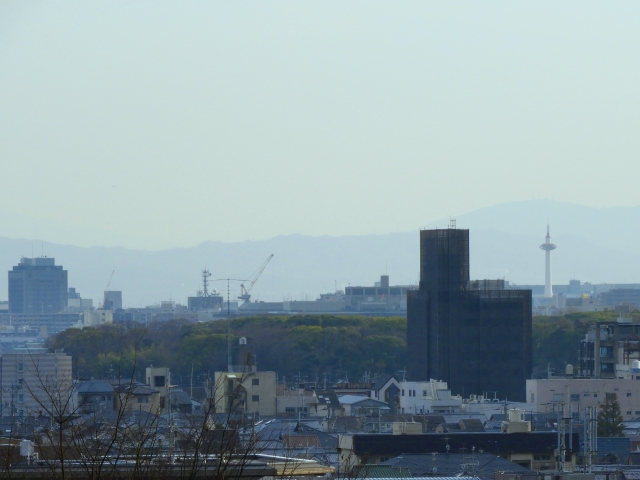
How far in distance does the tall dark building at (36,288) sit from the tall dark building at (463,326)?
5103 inches

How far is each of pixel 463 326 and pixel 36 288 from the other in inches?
5286

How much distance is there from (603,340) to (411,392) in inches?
302

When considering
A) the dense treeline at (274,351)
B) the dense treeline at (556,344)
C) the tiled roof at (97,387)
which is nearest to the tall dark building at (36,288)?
the dense treeline at (274,351)

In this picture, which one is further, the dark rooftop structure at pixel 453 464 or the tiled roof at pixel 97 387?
the tiled roof at pixel 97 387

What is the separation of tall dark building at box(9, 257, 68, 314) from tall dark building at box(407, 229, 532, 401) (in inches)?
5103

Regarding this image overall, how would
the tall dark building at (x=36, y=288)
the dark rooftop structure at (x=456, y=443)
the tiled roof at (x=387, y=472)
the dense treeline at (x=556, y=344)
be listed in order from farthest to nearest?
Answer: the tall dark building at (x=36, y=288) < the dense treeline at (x=556, y=344) < the dark rooftop structure at (x=456, y=443) < the tiled roof at (x=387, y=472)

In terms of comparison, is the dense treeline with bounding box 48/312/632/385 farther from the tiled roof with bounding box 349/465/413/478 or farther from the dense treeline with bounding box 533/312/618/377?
the tiled roof with bounding box 349/465/413/478

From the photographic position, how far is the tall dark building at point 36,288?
179 m

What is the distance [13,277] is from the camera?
178375 millimetres

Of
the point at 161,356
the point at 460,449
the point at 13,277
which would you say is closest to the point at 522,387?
the point at 161,356

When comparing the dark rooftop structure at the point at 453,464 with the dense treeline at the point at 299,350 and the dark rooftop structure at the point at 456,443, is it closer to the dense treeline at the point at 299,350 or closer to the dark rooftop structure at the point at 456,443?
the dark rooftop structure at the point at 456,443

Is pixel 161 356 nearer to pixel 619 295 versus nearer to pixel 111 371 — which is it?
pixel 111 371

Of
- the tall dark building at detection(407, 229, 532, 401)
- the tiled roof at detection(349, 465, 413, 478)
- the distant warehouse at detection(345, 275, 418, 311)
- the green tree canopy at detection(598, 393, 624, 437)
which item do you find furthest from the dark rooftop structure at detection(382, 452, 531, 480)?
the distant warehouse at detection(345, 275, 418, 311)

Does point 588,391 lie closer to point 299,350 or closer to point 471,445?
point 471,445
